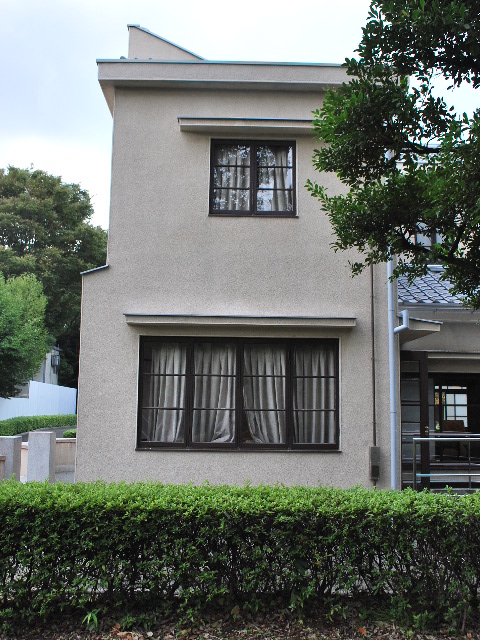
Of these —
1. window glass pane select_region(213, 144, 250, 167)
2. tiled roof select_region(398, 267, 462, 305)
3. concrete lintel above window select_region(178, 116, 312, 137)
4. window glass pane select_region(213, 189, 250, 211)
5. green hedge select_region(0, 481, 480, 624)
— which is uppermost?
concrete lintel above window select_region(178, 116, 312, 137)

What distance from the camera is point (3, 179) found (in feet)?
135

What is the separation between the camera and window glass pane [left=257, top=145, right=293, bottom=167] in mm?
9492

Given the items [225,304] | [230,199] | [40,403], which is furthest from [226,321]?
[40,403]

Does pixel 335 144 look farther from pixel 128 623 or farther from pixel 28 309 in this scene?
pixel 28 309

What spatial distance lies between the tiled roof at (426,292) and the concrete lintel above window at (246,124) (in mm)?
3456

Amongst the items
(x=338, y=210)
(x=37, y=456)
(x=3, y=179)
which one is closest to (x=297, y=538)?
(x=338, y=210)

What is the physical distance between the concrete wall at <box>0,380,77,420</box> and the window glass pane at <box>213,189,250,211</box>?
1823 centimetres

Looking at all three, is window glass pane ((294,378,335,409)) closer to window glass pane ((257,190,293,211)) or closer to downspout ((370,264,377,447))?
downspout ((370,264,377,447))

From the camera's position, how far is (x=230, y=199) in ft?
30.9

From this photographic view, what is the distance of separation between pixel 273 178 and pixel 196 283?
6.65 ft

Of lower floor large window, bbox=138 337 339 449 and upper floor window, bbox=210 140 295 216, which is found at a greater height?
upper floor window, bbox=210 140 295 216

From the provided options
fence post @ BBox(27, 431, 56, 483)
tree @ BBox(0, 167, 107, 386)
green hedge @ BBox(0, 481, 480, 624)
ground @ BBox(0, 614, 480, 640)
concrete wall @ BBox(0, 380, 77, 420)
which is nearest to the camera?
ground @ BBox(0, 614, 480, 640)

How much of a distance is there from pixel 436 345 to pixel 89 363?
6314mm

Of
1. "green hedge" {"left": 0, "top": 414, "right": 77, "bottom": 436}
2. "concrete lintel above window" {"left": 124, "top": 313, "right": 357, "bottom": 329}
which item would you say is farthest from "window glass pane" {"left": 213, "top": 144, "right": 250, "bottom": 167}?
"green hedge" {"left": 0, "top": 414, "right": 77, "bottom": 436}
